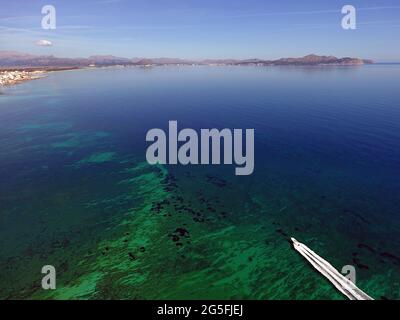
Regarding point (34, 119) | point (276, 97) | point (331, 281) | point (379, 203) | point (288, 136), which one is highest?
point (276, 97)

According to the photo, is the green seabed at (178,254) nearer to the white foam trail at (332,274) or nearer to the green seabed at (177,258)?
the green seabed at (177,258)

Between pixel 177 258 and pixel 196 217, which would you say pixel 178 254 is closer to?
pixel 177 258

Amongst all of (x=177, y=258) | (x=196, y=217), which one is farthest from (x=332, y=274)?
(x=196, y=217)

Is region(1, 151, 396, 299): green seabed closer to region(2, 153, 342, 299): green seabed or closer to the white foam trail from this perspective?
region(2, 153, 342, 299): green seabed

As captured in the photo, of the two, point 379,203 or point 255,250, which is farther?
point 379,203

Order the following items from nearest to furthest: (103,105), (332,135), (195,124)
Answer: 1. (332,135)
2. (195,124)
3. (103,105)

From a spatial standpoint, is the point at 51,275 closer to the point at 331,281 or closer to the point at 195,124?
the point at 331,281

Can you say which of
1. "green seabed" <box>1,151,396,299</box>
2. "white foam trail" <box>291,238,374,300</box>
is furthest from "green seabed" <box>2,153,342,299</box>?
"white foam trail" <box>291,238,374,300</box>

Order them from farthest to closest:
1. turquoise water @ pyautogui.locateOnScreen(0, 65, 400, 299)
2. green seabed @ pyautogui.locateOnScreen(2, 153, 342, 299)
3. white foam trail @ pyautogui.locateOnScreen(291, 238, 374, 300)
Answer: turquoise water @ pyautogui.locateOnScreen(0, 65, 400, 299) → green seabed @ pyautogui.locateOnScreen(2, 153, 342, 299) → white foam trail @ pyautogui.locateOnScreen(291, 238, 374, 300)
